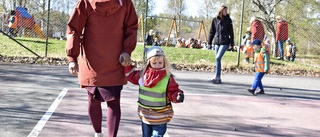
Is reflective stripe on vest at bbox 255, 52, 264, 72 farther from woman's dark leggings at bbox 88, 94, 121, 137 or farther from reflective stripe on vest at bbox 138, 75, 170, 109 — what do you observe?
woman's dark leggings at bbox 88, 94, 121, 137

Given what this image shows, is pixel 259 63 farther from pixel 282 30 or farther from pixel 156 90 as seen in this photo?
pixel 282 30

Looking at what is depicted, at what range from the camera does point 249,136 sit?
4.83 meters

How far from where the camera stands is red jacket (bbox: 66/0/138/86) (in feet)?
12.2

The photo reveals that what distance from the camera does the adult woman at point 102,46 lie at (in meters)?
3.71

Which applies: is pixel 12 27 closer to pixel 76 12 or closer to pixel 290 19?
pixel 290 19

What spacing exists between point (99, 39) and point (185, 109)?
2848 mm

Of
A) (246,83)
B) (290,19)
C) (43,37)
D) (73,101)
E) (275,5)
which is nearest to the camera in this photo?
(73,101)

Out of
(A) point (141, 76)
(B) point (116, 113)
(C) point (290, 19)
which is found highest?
(C) point (290, 19)

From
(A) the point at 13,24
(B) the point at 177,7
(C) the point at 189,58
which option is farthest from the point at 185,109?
(B) the point at 177,7

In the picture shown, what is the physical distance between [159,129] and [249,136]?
152cm

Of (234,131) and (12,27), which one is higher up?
(12,27)

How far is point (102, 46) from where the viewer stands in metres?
3.76

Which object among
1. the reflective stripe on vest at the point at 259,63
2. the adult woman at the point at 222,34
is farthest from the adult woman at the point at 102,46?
the adult woman at the point at 222,34

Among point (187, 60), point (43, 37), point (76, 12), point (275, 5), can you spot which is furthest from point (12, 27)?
point (76, 12)
